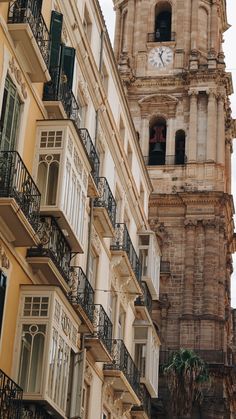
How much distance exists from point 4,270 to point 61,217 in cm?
207

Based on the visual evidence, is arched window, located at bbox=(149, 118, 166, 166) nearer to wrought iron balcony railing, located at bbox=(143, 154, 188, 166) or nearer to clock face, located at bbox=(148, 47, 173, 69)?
wrought iron balcony railing, located at bbox=(143, 154, 188, 166)

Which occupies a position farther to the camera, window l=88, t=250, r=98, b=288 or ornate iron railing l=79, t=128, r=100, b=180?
window l=88, t=250, r=98, b=288

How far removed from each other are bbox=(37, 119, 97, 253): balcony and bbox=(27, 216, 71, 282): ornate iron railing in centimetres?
15

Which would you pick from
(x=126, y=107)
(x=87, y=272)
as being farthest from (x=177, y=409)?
(x=87, y=272)

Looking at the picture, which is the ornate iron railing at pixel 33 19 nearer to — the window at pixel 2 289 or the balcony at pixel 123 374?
the window at pixel 2 289

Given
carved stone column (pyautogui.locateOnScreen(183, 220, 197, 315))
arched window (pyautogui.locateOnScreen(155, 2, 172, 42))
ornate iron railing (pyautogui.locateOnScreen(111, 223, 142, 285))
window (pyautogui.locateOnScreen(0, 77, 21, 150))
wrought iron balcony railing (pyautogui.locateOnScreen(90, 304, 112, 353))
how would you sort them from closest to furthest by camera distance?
window (pyautogui.locateOnScreen(0, 77, 21, 150)) → wrought iron balcony railing (pyautogui.locateOnScreen(90, 304, 112, 353)) → ornate iron railing (pyautogui.locateOnScreen(111, 223, 142, 285)) → carved stone column (pyautogui.locateOnScreen(183, 220, 197, 315)) → arched window (pyautogui.locateOnScreen(155, 2, 172, 42))

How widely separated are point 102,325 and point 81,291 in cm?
222

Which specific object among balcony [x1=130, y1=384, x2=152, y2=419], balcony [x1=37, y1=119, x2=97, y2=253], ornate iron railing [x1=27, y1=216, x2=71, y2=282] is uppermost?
balcony [x1=37, y1=119, x2=97, y2=253]

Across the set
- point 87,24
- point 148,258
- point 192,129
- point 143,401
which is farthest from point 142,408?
point 192,129

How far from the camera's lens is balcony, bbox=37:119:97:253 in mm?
18453

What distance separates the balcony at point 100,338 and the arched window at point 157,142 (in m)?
31.3

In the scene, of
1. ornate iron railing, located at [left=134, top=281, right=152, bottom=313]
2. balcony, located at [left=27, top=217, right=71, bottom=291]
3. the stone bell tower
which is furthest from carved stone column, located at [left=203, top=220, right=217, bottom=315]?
balcony, located at [left=27, top=217, right=71, bottom=291]

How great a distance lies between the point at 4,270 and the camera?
55.8ft

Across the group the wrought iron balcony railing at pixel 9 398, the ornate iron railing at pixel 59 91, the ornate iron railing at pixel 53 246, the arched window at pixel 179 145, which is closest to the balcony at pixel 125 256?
the ornate iron railing at pixel 59 91
